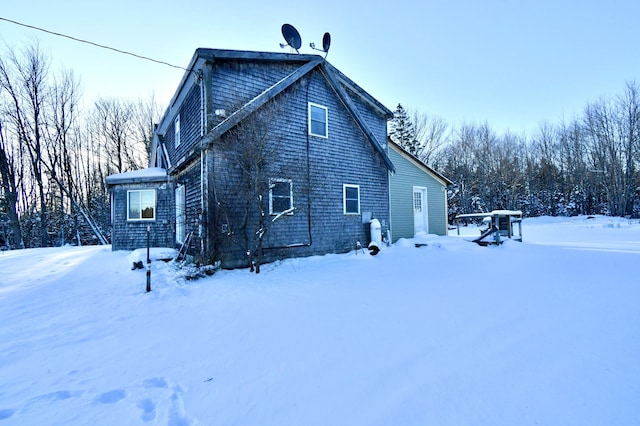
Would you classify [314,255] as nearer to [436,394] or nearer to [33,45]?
[436,394]

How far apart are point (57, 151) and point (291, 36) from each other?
Result: 2150cm

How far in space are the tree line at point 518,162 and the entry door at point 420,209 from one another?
1713 cm

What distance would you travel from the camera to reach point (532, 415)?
2.09 metres

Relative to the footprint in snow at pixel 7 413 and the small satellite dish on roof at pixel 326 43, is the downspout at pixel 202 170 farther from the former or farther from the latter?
the footprint in snow at pixel 7 413

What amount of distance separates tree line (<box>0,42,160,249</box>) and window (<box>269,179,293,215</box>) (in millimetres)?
15471

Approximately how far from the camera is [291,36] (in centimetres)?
1034

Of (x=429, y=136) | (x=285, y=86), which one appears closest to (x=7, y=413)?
(x=285, y=86)

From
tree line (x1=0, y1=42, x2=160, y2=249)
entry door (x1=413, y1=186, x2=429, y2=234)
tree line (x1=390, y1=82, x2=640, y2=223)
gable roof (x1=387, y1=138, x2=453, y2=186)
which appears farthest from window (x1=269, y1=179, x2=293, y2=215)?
tree line (x1=390, y1=82, x2=640, y2=223)

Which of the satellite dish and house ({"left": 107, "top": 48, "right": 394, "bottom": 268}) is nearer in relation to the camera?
house ({"left": 107, "top": 48, "right": 394, "bottom": 268})

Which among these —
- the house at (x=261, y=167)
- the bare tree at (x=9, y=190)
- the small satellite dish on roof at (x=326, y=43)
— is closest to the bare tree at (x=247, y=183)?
the house at (x=261, y=167)

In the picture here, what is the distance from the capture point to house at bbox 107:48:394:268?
26.1 feet

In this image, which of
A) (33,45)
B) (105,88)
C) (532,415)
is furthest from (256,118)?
(105,88)

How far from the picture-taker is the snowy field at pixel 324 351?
2.21 metres

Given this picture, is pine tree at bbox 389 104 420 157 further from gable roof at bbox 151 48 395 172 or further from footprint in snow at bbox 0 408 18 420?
footprint in snow at bbox 0 408 18 420
